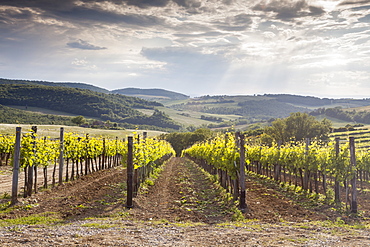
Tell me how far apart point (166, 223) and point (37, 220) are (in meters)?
3.92

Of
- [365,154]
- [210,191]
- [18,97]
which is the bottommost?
[210,191]

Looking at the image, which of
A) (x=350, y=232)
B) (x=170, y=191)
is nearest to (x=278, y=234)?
(x=350, y=232)

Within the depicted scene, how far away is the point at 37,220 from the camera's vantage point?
9.63 m

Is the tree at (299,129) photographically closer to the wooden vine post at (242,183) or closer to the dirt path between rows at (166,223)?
the dirt path between rows at (166,223)

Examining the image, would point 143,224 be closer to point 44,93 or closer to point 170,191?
point 170,191

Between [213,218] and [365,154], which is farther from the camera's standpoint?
[365,154]

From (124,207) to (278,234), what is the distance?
19.8 ft

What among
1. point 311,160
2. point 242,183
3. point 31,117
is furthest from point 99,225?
point 31,117

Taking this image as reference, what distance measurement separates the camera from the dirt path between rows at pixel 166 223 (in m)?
7.72

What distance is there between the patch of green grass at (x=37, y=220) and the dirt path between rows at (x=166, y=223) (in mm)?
59

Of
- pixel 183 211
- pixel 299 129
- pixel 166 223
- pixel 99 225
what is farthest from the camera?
pixel 299 129

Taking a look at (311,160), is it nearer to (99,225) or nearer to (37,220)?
(99,225)

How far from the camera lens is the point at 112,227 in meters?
8.95

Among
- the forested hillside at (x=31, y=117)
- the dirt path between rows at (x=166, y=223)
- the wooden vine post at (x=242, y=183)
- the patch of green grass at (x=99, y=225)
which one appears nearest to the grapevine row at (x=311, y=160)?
the wooden vine post at (x=242, y=183)
